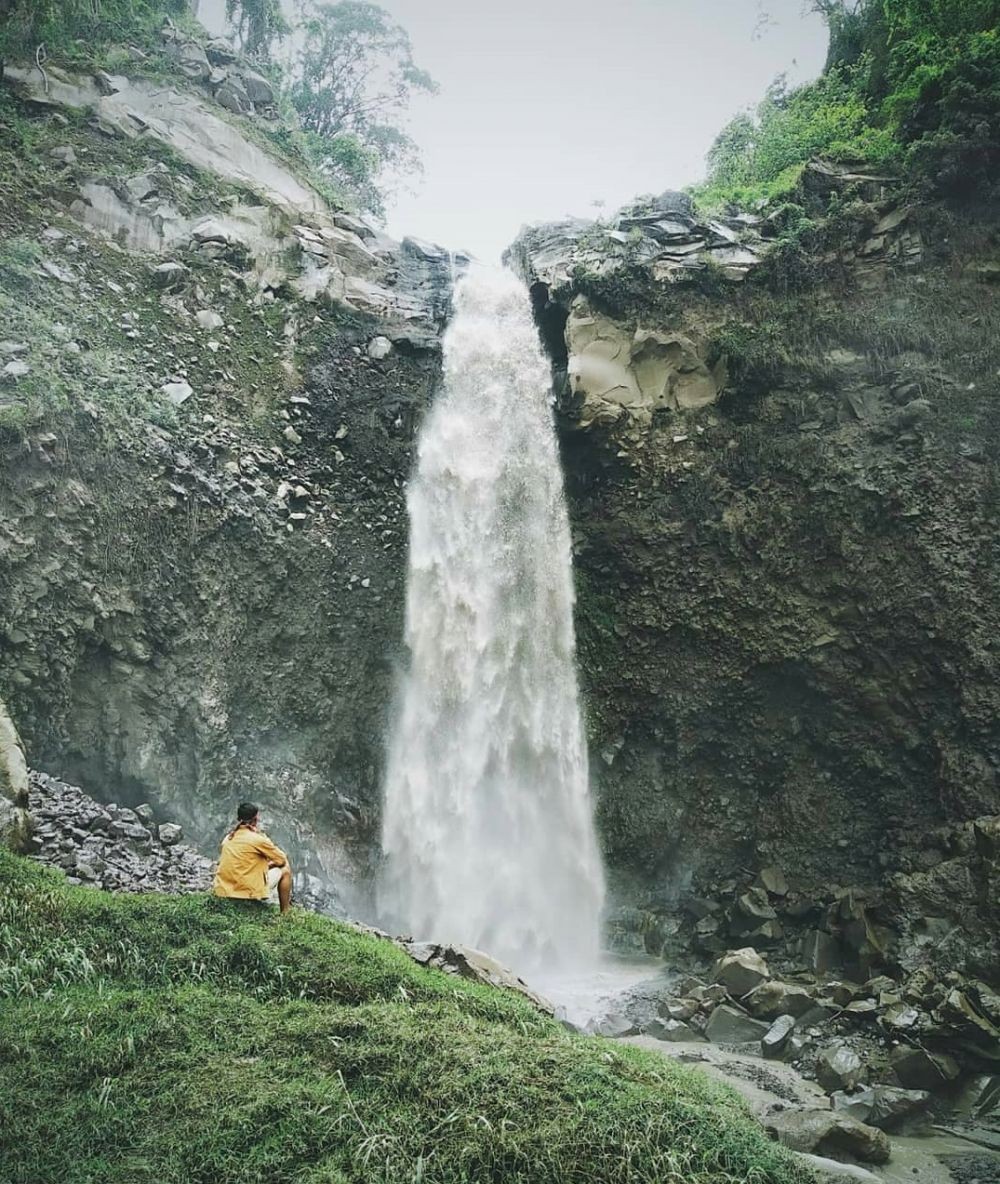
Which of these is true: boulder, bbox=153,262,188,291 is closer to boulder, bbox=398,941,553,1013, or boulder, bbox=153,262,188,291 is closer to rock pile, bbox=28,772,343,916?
rock pile, bbox=28,772,343,916

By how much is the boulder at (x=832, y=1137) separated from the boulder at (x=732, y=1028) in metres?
3.66

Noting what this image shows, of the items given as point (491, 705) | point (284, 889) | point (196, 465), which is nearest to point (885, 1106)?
point (284, 889)

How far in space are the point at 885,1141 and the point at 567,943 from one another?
8178mm

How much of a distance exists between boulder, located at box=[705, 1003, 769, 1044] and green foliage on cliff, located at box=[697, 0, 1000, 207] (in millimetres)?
15951

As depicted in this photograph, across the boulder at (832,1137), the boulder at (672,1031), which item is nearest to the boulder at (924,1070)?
the boulder at (832,1137)

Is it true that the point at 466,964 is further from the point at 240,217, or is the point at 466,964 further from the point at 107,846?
the point at 240,217

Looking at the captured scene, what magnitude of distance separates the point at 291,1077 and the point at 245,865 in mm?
2525

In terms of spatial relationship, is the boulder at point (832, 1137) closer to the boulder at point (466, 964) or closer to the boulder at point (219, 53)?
the boulder at point (466, 964)

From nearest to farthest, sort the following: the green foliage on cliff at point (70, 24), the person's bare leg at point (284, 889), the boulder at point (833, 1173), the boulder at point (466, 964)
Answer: the boulder at point (833, 1173) → the person's bare leg at point (284, 889) → the boulder at point (466, 964) → the green foliage on cliff at point (70, 24)

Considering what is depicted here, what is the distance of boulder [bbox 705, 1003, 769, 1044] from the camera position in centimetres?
1070

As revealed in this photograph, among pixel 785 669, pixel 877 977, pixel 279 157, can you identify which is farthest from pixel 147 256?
pixel 877 977

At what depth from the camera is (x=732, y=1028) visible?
10805mm

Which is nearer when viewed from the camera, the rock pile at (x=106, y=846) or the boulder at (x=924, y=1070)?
the boulder at (x=924, y=1070)

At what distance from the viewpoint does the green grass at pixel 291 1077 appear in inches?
186
